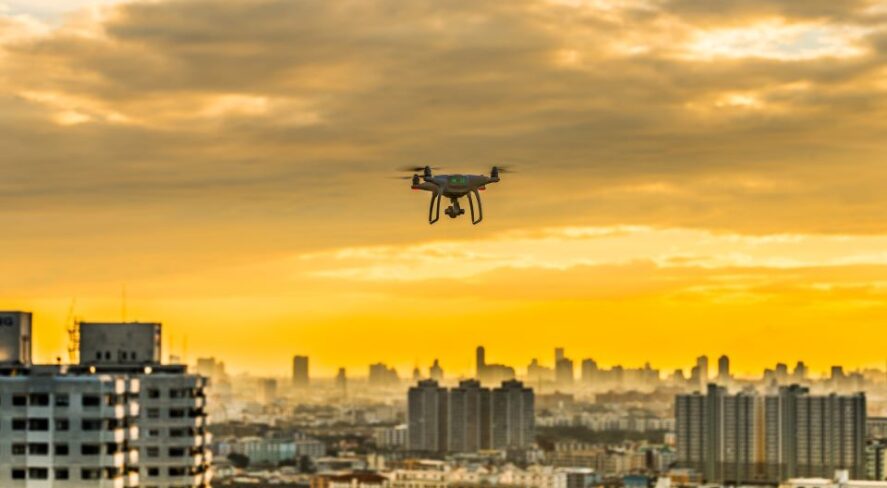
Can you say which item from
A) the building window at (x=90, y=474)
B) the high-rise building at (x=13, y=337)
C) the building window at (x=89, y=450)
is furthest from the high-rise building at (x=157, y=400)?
the building window at (x=90, y=474)

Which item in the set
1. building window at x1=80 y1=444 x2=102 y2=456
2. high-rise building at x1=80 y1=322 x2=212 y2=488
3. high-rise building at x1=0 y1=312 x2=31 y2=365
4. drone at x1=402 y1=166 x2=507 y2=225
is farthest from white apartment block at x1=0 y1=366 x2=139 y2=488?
drone at x1=402 y1=166 x2=507 y2=225

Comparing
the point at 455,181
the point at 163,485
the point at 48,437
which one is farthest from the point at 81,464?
the point at 455,181

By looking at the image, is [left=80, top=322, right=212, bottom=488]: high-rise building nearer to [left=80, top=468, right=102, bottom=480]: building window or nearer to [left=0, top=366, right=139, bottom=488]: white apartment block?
[left=0, top=366, right=139, bottom=488]: white apartment block

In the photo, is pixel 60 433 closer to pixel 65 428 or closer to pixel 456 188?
pixel 65 428

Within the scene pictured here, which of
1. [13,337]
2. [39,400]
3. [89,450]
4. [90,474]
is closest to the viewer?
[90,474]

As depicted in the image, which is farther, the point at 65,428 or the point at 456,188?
the point at 65,428

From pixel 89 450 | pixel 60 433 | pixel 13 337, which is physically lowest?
pixel 89 450

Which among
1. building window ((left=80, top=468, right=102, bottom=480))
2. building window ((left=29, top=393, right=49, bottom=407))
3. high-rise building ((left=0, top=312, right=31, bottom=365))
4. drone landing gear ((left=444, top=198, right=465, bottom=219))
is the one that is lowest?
building window ((left=80, top=468, right=102, bottom=480))

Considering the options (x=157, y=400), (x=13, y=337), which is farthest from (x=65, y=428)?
(x=157, y=400)

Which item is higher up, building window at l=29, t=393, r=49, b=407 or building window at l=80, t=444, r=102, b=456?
building window at l=29, t=393, r=49, b=407

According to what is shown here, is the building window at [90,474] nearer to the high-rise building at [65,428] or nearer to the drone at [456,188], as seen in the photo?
the high-rise building at [65,428]

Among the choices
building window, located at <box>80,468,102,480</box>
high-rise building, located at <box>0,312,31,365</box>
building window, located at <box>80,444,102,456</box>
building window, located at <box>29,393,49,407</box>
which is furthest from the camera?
high-rise building, located at <box>0,312,31,365</box>
